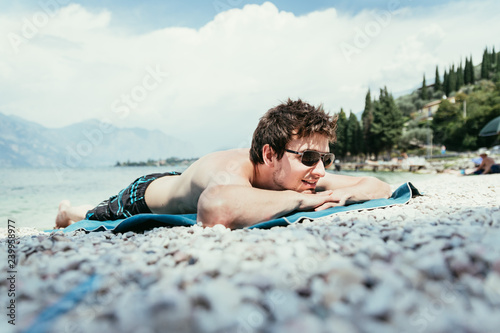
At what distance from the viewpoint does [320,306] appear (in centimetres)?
100

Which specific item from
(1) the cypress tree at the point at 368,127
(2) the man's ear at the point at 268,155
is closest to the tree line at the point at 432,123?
(1) the cypress tree at the point at 368,127

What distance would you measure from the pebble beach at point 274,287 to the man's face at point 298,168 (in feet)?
4.87

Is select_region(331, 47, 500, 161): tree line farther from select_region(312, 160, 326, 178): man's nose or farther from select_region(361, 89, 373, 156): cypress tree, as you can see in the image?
select_region(312, 160, 326, 178): man's nose

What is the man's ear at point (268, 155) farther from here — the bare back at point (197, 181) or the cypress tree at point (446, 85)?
the cypress tree at point (446, 85)

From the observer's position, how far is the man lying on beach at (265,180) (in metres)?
2.54

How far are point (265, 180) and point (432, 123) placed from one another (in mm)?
67598

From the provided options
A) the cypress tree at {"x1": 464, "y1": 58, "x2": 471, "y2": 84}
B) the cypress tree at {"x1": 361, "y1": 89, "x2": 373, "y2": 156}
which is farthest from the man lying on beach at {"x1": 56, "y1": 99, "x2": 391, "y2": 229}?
the cypress tree at {"x1": 464, "y1": 58, "x2": 471, "y2": 84}

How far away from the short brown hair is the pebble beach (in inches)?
61.1

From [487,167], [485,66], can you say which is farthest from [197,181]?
[485,66]

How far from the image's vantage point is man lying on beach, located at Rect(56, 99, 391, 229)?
2.54 meters

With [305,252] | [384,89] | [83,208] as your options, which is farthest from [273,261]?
[384,89]

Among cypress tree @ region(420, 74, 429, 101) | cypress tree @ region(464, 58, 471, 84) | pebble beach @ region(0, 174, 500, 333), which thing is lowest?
pebble beach @ region(0, 174, 500, 333)

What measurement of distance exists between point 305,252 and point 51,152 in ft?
204

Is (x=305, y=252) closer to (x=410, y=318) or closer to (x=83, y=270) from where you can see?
(x=410, y=318)
